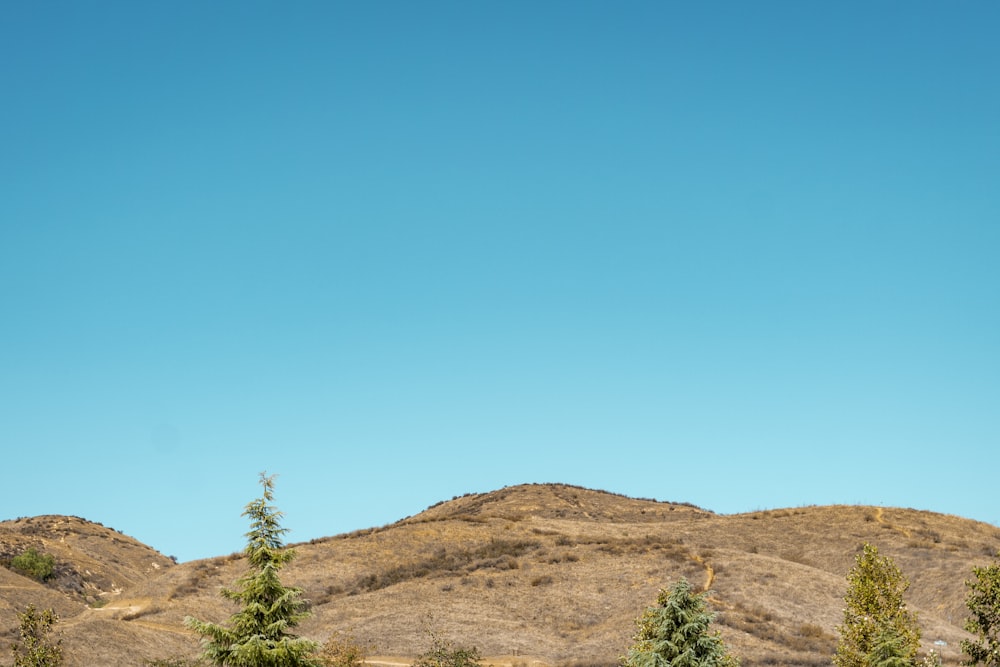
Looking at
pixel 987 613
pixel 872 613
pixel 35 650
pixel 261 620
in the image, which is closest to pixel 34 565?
pixel 35 650

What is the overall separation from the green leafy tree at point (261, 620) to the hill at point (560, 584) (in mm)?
26994

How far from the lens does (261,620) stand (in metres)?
20.9

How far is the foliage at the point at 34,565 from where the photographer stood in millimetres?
82375

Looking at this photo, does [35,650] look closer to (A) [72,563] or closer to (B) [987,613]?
(B) [987,613]

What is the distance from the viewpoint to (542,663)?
45.4m

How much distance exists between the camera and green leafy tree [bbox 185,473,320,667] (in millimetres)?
20469

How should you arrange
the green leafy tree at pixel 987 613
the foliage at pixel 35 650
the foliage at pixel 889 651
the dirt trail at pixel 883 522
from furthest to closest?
the dirt trail at pixel 883 522 < the foliage at pixel 35 650 < the green leafy tree at pixel 987 613 < the foliage at pixel 889 651

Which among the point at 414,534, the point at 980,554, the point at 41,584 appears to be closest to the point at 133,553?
the point at 41,584

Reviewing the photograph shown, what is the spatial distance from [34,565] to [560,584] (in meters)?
52.4

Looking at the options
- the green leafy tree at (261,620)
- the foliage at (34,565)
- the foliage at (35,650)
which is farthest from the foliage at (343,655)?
the foliage at (34,565)

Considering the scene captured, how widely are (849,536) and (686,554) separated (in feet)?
80.1

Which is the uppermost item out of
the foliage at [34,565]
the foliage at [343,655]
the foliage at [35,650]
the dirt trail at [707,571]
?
the foliage at [34,565]

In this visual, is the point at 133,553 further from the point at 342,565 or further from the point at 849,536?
the point at 849,536

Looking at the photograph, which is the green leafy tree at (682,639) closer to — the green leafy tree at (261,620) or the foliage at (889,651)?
the foliage at (889,651)
